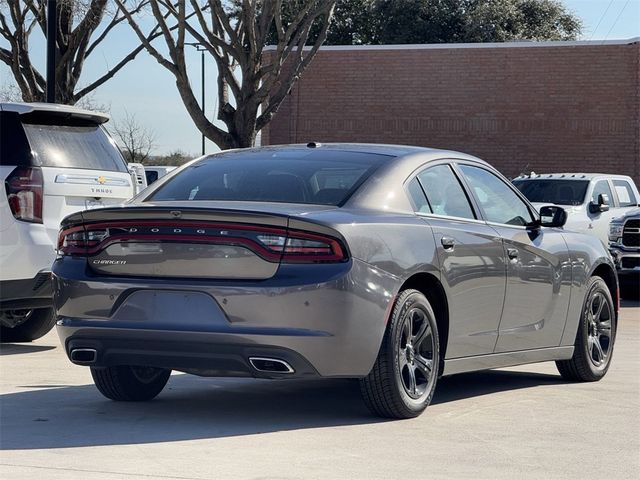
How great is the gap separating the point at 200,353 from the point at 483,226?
227 centimetres

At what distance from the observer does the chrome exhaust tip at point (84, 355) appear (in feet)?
22.8

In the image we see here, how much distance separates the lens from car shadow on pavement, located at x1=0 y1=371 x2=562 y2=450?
6547 mm

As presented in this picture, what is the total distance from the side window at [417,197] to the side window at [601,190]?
→ 12432 mm

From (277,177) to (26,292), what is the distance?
348 cm

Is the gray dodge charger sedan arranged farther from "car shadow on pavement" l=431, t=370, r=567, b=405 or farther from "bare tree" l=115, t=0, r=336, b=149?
"bare tree" l=115, t=0, r=336, b=149

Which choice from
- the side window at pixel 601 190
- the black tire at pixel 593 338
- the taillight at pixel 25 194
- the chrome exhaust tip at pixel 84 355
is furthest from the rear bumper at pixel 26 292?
the side window at pixel 601 190

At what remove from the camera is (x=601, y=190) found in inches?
785

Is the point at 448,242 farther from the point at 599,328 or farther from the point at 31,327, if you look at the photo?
the point at 31,327

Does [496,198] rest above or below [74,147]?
above

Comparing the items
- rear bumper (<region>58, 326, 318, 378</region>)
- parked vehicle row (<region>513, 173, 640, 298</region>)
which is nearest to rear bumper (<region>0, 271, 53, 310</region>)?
rear bumper (<region>58, 326, 318, 378</region>)

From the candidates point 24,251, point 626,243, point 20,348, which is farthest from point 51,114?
point 626,243

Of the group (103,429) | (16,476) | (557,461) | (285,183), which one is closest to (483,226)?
(285,183)

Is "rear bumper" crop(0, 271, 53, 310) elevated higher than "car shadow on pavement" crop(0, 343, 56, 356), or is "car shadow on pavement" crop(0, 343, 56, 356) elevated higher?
"rear bumper" crop(0, 271, 53, 310)

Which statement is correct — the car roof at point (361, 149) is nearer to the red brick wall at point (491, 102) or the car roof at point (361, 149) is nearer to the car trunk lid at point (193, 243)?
the car trunk lid at point (193, 243)
